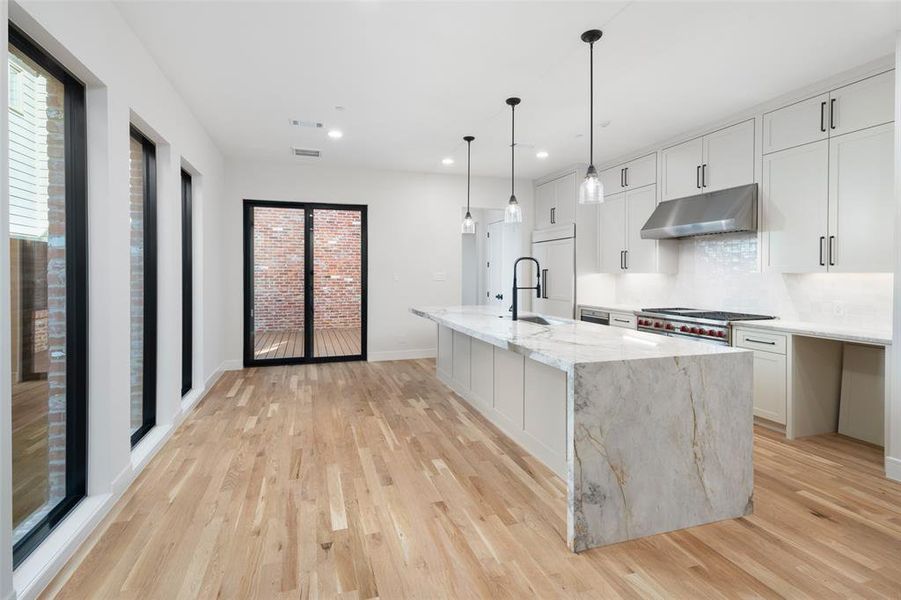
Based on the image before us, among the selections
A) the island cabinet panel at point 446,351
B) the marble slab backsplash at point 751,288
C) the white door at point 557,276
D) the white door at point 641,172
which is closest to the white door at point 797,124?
the marble slab backsplash at point 751,288

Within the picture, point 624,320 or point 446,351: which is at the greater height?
point 624,320

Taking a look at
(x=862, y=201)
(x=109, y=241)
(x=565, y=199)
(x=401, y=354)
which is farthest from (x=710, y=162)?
(x=109, y=241)

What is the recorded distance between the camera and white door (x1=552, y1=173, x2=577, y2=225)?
239 inches

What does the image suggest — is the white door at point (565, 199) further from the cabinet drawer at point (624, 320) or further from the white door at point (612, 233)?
the cabinet drawer at point (624, 320)

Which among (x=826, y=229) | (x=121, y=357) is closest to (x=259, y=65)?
(x=121, y=357)

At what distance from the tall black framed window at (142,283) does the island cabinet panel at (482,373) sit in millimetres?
2500

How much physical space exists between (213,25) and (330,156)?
2882 mm

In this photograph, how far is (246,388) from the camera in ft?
15.8

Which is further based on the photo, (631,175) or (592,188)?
(631,175)

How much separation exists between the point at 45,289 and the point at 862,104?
4.94 m

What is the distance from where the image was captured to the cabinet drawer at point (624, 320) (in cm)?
479

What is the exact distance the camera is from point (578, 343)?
7.93ft

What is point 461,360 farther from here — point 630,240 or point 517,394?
point 630,240

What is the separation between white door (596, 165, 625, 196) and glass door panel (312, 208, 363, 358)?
10.7 feet
